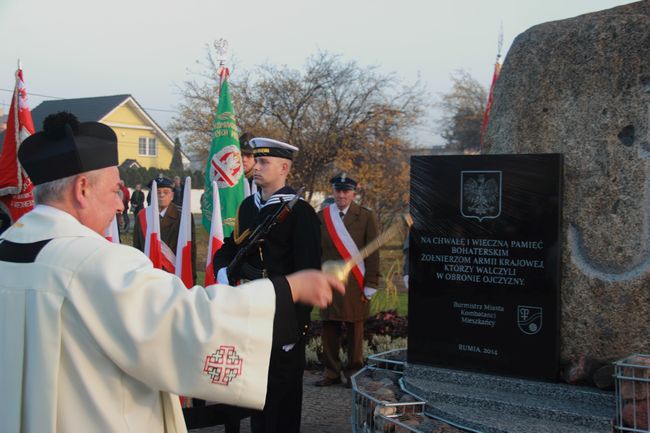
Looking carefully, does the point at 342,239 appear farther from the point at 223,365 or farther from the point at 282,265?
the point at 223,365

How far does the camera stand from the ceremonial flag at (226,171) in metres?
8.05

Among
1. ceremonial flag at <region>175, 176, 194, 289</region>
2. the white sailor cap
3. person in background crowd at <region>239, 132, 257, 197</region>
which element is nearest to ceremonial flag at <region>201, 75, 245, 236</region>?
person in background crowd at <region>239, 132, 257, 197</region>

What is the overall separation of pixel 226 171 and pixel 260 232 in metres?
3.80

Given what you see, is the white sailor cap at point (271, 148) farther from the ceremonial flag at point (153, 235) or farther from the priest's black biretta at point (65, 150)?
the ceremonial flag at point (153, 235)

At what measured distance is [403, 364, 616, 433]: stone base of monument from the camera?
3.85 m

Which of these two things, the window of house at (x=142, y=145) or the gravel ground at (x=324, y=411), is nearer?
the gravel ground at (x=324, y=411)

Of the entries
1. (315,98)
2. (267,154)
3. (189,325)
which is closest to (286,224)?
(267,154)

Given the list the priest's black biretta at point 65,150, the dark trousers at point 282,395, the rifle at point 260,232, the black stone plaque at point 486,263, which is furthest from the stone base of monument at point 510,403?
the priest's black biretta at point 65,150

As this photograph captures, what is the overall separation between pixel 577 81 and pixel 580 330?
1482mm

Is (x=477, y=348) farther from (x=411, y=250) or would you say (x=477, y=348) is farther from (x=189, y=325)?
(x=189, y=325)

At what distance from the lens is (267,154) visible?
4785 millimetres

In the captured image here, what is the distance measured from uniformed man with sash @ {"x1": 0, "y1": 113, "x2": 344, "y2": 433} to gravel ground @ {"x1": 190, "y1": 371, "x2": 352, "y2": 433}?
12.1ft

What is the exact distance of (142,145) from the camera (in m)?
47.7

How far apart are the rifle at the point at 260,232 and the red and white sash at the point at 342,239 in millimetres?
2958
